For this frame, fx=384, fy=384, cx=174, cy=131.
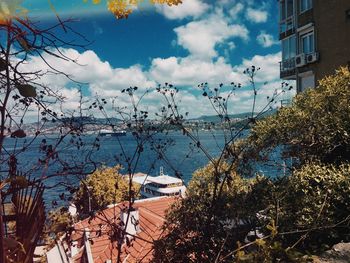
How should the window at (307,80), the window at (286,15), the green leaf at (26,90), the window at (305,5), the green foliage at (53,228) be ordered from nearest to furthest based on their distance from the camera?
the green leaf at (26,90) < the green foliage at (53,228) < the window at (305,5) < the window at (307,80) < the window at (286,15)

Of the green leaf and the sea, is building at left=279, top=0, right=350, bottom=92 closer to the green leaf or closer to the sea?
the sea

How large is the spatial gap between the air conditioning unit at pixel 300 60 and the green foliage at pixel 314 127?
35.0 ft

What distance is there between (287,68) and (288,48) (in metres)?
1.19

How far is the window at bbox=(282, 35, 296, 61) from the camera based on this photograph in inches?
854

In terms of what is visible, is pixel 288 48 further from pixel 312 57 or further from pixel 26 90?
pixel 26 90

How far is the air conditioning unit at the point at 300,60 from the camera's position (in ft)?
65.7

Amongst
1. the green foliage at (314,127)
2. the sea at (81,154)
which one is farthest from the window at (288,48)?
the sea at (81,154)

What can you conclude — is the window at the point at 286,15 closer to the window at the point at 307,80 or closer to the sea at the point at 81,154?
the window at the point at 307,80

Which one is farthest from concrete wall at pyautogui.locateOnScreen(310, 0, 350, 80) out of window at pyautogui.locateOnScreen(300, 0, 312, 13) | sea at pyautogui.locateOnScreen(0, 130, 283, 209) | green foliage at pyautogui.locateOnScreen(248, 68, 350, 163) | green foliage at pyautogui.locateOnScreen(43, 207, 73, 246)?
green foliage at pyautogui.locateOnScreen(43, 207, 73, 246)

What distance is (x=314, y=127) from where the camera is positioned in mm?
8773

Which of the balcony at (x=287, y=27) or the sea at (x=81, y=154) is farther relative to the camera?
the balcony at (x=287, y=27)

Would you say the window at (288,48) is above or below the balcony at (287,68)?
above

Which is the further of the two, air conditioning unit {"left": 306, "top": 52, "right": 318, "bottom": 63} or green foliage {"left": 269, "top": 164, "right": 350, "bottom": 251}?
air conditioning unit {"left": 306, "top": 52, "right": 318, "bottom": 63}

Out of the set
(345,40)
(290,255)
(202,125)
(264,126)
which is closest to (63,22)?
(290,255)
